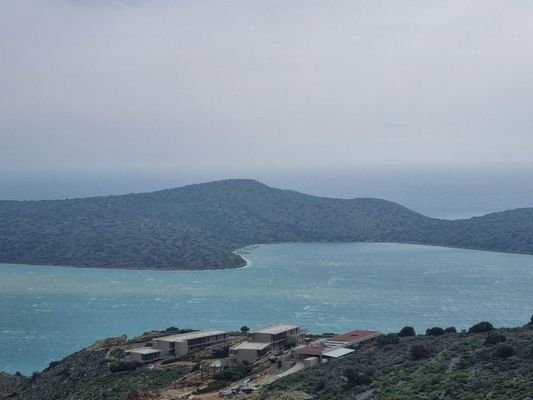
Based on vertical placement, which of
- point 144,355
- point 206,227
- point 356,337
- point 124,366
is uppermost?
point 206,227

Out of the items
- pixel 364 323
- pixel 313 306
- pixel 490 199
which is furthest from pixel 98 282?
pixel 490 199

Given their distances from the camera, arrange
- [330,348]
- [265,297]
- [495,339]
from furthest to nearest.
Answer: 1. [265,297]
2. [330,348]
3. [495,339]

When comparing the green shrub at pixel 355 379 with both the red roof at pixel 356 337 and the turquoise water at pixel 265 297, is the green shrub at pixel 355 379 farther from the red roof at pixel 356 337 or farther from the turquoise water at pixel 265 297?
the turquoise water at pixel 265 297

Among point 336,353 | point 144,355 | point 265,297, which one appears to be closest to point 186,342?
point 144,355

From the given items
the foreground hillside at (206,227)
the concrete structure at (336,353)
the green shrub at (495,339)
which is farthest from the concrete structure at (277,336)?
the foreground hillside at (206,227)

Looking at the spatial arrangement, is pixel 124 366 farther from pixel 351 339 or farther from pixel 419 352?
pixel 419 352

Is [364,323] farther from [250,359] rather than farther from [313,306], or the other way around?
[250,359]
